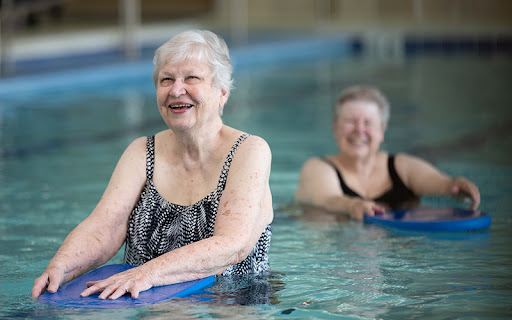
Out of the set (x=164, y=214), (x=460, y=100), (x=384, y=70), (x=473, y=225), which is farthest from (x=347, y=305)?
(x=384, y=70)

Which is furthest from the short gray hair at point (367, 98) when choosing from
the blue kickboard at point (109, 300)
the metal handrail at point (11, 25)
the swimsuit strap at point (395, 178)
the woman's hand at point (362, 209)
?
the metal handrail at point (11, 25)

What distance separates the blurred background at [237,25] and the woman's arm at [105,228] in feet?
22.8

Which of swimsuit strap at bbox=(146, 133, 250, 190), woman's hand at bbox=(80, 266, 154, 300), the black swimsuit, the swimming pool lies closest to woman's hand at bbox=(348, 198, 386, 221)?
the swimming pool

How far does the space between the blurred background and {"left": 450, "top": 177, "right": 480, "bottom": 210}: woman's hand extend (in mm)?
6627

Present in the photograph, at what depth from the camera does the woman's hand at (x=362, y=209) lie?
14.8 feet

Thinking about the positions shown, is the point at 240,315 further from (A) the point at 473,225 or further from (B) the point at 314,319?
(A) the point at 473,225

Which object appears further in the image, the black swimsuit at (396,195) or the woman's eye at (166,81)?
the black swimsuit at (396,195)

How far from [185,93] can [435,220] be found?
183 centimetres

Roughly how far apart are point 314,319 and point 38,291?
3.17 feet

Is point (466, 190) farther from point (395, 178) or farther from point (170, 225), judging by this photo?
point (170, 225)

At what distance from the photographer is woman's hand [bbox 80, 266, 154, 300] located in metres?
2.80

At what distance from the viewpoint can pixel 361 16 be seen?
58.8 ft

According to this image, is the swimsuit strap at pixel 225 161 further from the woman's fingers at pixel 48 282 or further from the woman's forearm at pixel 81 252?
the woman's fingers at pixel 48 282

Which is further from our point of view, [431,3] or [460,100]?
[431,3]
